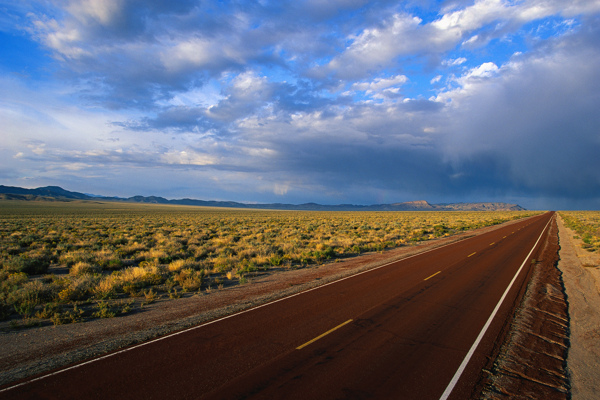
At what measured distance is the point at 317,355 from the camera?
6.24 m

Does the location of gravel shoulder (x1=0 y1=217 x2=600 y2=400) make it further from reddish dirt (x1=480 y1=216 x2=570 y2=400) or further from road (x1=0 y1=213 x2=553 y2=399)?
road (x1=0 y1=213 x2=553 y2=399)

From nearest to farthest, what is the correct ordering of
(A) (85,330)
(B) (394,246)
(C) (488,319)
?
(A) (85,330), (C) (488,319), (B) (394,246)

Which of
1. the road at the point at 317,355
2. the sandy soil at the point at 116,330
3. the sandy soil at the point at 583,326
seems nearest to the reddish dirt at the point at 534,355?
the sandy soil at the point at 583,326

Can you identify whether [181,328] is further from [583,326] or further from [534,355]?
[583,326]

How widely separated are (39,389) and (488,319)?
9.85 metres

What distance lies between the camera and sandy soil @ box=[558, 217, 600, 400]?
5.70 meters

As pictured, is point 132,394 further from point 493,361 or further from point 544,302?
point 544,302

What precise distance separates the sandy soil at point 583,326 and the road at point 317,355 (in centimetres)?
141

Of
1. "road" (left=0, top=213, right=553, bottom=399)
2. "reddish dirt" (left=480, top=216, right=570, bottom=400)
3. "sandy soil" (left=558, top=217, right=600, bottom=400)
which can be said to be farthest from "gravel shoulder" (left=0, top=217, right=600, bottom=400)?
"road" (left=0, top=213, right=553, bottom=399)

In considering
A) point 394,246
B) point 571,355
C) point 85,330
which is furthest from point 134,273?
point 394,246

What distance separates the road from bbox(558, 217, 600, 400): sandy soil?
1.41 metres

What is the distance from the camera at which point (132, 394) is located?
498cm

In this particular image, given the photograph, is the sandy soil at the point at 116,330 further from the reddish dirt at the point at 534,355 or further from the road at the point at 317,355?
the reddish dirt at the point at 534,355

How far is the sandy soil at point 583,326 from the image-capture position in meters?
5.70
